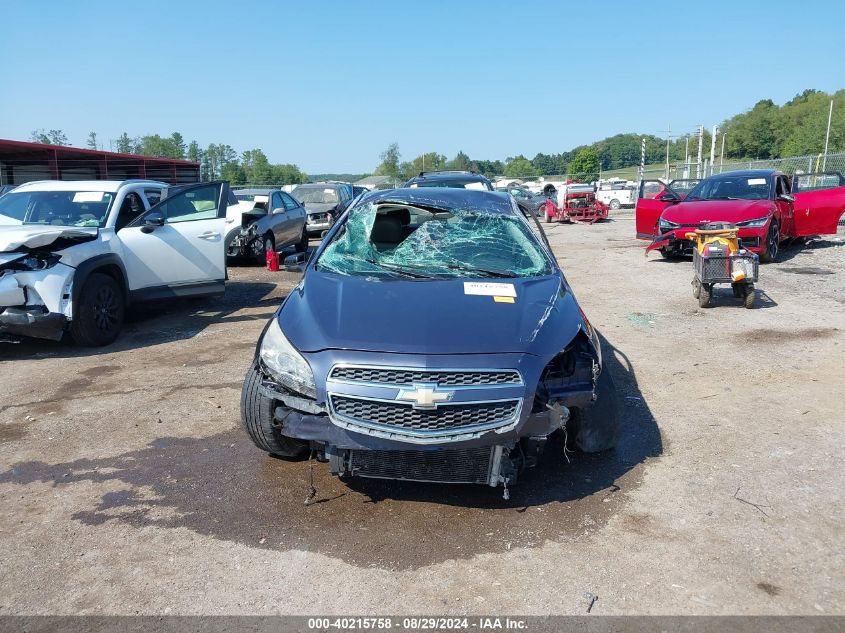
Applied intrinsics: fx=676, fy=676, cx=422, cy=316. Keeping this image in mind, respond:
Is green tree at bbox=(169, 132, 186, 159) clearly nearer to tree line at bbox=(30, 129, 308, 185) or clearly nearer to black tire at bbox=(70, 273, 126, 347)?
tree line at bbox=(30, 129, 308, 185)

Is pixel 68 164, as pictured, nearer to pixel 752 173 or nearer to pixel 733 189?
pixel 733 189

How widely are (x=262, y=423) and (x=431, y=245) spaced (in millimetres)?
1784

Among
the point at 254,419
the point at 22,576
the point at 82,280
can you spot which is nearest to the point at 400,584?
the point at 254,419

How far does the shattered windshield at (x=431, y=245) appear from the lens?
4551 mm

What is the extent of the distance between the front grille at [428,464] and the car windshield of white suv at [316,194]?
16.9 meters

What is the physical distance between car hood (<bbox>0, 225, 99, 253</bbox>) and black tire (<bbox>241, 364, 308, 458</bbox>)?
3.86 meters

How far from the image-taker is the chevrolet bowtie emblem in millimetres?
3270

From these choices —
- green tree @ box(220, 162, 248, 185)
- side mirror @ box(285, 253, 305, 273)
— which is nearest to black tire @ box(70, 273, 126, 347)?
side mirror @ box(285, 253, 305, 273)

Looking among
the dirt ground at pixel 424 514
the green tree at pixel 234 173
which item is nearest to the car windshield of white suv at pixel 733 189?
the dirt ground at pixel 424 514

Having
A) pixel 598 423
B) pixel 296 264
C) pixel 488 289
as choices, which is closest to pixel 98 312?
pixel 296 264

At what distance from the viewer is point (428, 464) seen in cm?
343

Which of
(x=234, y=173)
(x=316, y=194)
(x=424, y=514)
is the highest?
(x=234, y=173)

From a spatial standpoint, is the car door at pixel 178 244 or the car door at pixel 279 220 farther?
the car door at pixel 279 220

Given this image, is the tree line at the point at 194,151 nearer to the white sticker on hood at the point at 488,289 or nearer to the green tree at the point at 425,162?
the green tree at the point at 425,162
